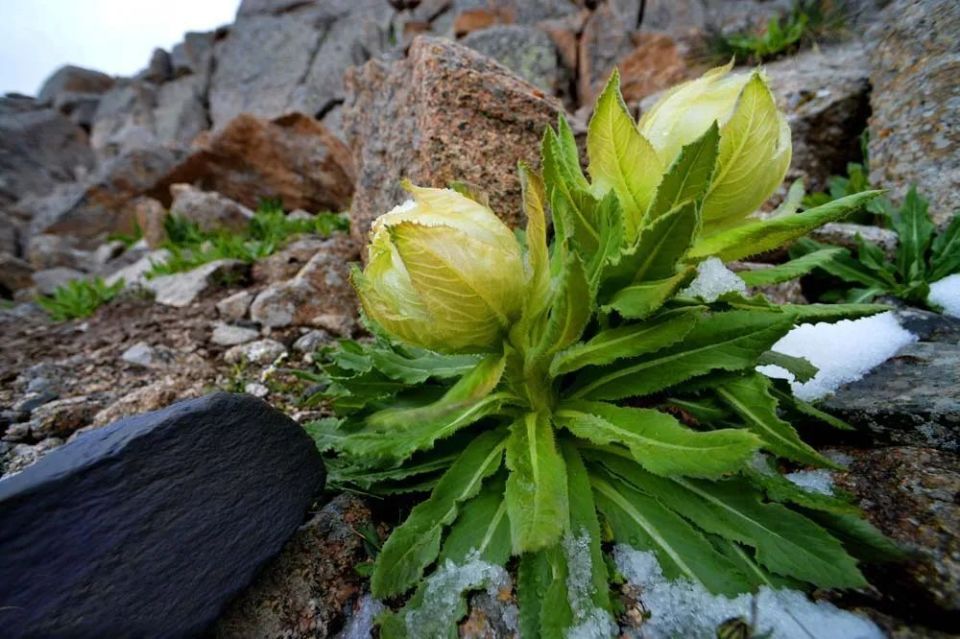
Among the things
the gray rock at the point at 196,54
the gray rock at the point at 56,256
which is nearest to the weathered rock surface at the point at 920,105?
the gray rock at the point at 56,256

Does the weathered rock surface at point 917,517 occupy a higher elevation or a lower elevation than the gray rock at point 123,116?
lower

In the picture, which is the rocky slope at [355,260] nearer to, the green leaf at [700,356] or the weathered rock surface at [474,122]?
the weathered rock surface at [474,122]

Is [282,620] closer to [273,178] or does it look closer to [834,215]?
[834,215]

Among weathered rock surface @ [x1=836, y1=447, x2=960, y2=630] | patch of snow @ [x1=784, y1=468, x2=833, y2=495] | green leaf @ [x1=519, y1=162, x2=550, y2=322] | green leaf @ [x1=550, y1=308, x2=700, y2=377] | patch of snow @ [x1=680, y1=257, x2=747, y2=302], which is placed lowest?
patch of snow @ [x1=784, y1=468, x2=833, y2=495]

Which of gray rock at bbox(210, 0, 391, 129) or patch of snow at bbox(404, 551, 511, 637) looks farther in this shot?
gray rock at bbox(210, 0, 391, 129)

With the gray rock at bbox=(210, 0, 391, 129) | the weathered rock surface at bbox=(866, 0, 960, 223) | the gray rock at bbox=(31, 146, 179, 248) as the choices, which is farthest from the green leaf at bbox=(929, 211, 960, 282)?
the gray rock at bbox=(210, 0, 391, 129)

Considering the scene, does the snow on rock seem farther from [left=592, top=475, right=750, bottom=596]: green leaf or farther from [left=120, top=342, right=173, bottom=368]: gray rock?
[left=120, top=342, right=173, bottom=368]: gray rock

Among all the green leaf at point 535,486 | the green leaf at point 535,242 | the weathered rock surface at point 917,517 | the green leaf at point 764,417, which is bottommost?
the weathered rock surface at point 917,517
